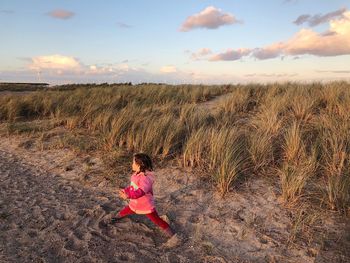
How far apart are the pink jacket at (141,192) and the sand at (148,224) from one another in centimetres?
29

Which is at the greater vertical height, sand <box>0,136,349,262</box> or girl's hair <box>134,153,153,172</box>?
girl's hair <box>134,153,153,172</box>

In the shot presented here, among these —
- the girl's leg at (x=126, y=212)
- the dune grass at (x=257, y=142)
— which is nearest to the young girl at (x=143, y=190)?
the girl's leg at (x=126, y=212)

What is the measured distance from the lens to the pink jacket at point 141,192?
12.8 feet

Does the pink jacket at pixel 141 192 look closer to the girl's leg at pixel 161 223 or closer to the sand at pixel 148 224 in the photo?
the girl's leg at pixel 161 223

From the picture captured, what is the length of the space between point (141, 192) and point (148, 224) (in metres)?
0.53

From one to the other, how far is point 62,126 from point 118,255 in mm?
5992

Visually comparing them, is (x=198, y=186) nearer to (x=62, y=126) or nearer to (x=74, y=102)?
(x=62, y=126)

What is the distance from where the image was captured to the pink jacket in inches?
153

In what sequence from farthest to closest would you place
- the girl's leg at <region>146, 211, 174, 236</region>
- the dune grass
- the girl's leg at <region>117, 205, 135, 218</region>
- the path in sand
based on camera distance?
the dune grass
the girl's leg at <region>117, 205, 135, 218</region>
the girl's leg at <region>146, 211, 174, 236</region>
the path in sand

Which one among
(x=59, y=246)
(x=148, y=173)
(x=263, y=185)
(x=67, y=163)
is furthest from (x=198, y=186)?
(x=67, y=163)

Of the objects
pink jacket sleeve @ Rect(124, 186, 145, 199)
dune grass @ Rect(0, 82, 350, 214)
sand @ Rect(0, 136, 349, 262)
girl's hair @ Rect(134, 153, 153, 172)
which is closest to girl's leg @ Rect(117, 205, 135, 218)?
sand @ Rect(0, 136, 349, 262)

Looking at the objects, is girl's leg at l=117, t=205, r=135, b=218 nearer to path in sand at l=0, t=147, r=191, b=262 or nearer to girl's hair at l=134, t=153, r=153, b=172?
path in sand at l=0, t=147, r=191, b=262

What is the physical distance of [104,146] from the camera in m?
6.65

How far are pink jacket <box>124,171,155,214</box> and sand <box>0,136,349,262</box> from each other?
0.29m
